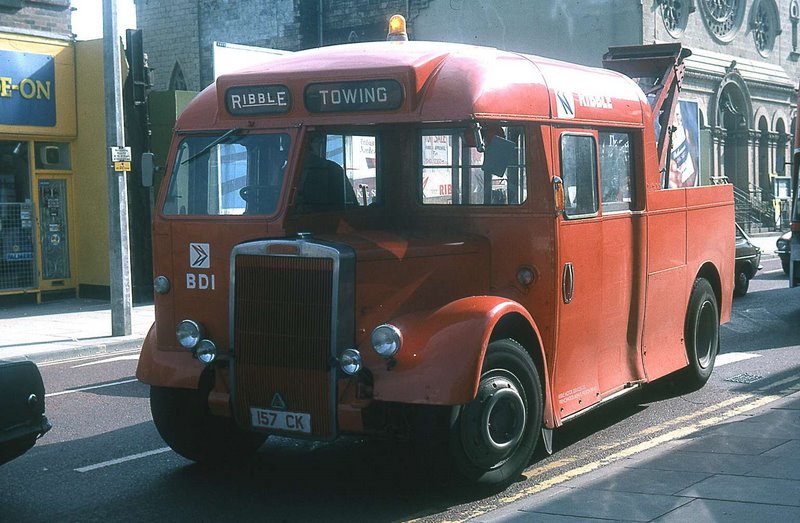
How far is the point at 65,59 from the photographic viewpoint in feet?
68.0

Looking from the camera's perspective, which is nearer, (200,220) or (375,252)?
(375,252)

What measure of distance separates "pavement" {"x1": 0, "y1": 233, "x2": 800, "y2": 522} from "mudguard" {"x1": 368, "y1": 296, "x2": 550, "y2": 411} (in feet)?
2.37

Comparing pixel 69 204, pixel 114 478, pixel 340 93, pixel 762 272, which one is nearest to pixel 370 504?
pixel 114 478

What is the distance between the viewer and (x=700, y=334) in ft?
33.2

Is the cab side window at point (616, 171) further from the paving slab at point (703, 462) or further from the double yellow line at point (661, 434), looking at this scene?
the paving slab at point (703, 462)

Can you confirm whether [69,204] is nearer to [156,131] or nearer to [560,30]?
[156,131]

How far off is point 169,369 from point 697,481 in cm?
330

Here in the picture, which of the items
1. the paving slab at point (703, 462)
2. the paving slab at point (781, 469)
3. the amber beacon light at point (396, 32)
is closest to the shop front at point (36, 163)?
the amber beacon light at point (396, 32)

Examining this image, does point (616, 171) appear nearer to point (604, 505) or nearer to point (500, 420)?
point (500, 420)

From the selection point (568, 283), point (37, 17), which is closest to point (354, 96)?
point (568, 283)

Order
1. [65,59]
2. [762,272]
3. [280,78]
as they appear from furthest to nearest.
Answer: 1. [762,272]
2. [65,59]
3. [280,78]

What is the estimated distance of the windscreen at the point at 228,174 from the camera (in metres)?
7.05

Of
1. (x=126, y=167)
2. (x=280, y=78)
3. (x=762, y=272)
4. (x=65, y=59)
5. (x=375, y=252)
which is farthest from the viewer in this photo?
(x=762, y=272)

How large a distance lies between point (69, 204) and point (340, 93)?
612 inches
